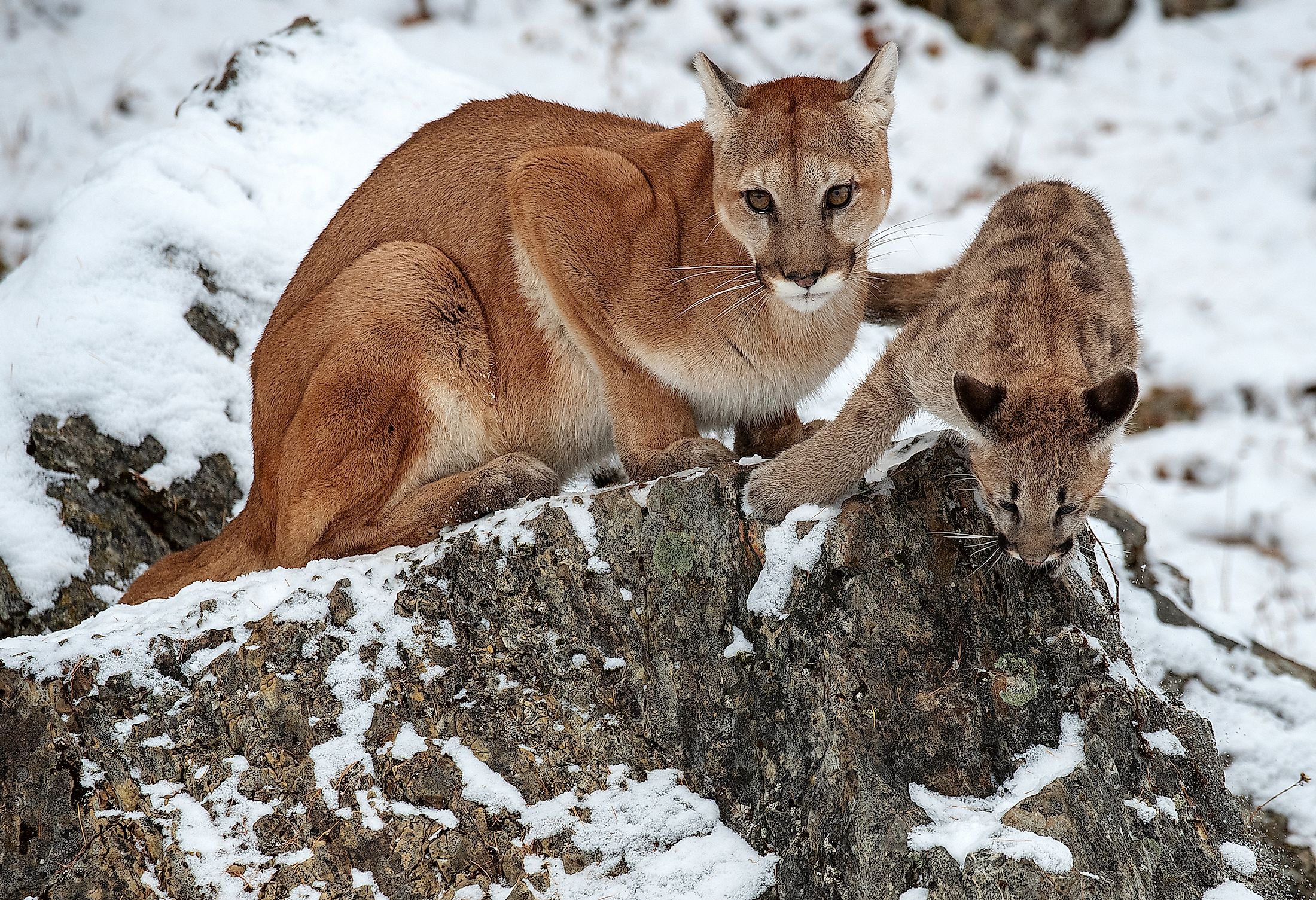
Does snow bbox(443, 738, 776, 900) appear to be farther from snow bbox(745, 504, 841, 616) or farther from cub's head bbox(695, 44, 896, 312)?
cub's head bbox(695, 44, 896, 312)

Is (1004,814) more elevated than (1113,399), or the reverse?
(1113,399)

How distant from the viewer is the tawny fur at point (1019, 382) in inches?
156

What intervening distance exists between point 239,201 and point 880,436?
5.05 m

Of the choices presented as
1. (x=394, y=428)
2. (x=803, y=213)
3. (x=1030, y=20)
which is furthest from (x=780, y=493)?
(x=1030, y=20)

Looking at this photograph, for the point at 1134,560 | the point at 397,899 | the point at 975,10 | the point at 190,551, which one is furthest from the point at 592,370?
the point at 975,10

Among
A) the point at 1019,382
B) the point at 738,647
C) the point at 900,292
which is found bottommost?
the point at 738,647

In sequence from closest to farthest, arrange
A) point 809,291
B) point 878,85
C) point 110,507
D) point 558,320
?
point 809,291, point 878,85, point 558,320, point 110,507

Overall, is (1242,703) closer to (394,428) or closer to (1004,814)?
(1004,814)

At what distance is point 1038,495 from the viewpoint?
13.0ft

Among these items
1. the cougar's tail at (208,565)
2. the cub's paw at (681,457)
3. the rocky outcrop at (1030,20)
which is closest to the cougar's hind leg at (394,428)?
the cougar's tail at (208,565)

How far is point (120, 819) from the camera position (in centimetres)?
412

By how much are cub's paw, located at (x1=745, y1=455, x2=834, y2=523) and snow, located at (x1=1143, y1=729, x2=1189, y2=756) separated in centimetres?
137

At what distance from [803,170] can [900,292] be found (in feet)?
3.27

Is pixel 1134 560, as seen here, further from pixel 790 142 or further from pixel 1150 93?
pixel 1150 93
